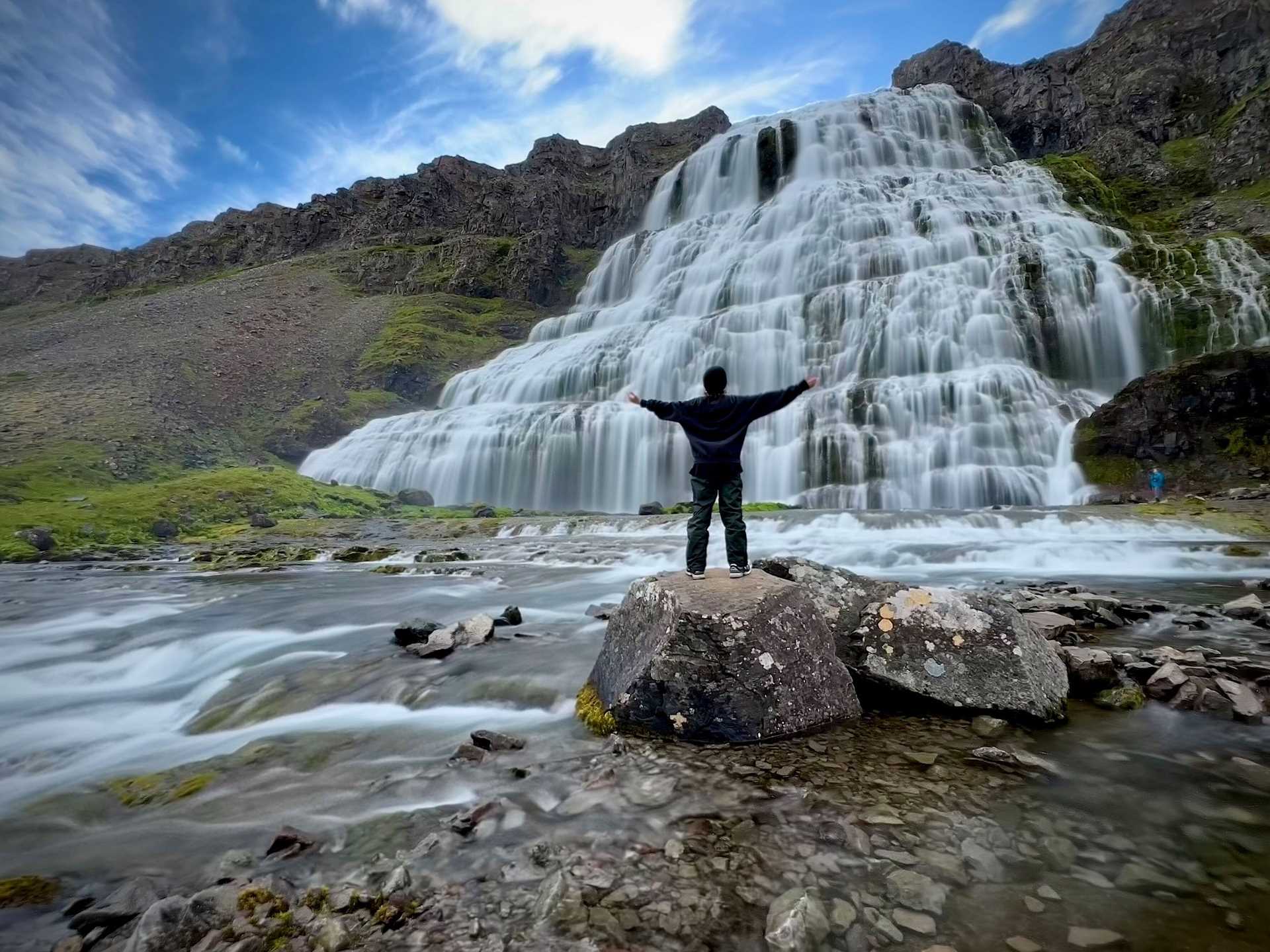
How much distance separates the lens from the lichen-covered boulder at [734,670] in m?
4.11

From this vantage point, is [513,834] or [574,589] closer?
[513,834]

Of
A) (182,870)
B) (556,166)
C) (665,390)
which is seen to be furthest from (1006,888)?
(556,166)

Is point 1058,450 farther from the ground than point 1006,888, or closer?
farther from the ground

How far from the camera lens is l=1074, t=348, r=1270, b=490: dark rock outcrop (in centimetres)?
1823

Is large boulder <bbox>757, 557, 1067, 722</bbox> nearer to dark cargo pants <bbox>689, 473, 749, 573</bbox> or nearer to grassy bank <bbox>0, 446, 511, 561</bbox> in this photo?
dark cargo pants <bbox>689, 473, 749, 573</bbox>

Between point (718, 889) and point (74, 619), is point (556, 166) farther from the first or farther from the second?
point (718, 889)

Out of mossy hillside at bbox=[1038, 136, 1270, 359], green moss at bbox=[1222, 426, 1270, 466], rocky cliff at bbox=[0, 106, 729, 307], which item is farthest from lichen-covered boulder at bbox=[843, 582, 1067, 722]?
rocky cliff at bbox=[0, 106, 729, 307]

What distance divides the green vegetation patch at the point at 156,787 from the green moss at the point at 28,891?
93 cm

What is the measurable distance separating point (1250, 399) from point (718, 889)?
78.7 ft

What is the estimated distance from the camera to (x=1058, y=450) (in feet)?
70.8

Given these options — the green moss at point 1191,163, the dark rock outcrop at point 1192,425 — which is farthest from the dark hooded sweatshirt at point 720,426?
the green moss at point 1191,163

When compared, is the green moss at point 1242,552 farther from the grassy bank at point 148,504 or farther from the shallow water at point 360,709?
the grassy bank at point 148,504

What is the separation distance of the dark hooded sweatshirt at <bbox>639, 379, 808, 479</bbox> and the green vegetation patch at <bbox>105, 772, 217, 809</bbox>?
173 inches

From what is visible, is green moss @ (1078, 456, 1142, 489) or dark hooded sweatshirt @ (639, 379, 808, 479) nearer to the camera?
dark hooded sweatshirt @ (639, 379, 808, 479)
